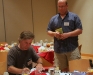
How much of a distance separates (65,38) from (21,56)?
0.92m

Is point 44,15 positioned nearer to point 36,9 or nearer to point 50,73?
point 36,9

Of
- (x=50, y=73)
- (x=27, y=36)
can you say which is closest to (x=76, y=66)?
(x=50, y=73)

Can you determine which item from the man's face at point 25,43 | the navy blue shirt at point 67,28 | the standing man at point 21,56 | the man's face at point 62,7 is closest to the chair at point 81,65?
the standing man at point 21,56

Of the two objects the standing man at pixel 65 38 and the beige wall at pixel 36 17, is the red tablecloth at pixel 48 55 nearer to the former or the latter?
the standing man at pixel 65 38

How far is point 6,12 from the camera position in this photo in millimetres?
6836

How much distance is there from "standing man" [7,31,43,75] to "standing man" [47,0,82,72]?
58 cm

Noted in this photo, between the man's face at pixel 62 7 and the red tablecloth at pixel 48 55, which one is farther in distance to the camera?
the red tablecloth at pixel 48 55

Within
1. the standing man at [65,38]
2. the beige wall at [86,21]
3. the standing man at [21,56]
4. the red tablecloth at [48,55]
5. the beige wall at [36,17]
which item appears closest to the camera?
the standing man at [21,56]

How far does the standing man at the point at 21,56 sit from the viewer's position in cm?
269

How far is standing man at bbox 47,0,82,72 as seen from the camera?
3.36m

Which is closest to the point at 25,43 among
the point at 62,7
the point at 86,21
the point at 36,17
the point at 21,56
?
the point at 21,56

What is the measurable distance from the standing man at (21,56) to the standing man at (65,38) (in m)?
0.58

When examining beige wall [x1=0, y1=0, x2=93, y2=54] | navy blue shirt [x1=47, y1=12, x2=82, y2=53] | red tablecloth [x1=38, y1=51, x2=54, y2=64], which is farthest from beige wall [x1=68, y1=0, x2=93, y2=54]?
navy blue shirt [x1=47, y1=12, x2=82, y2=53]

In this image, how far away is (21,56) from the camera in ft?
9.32
